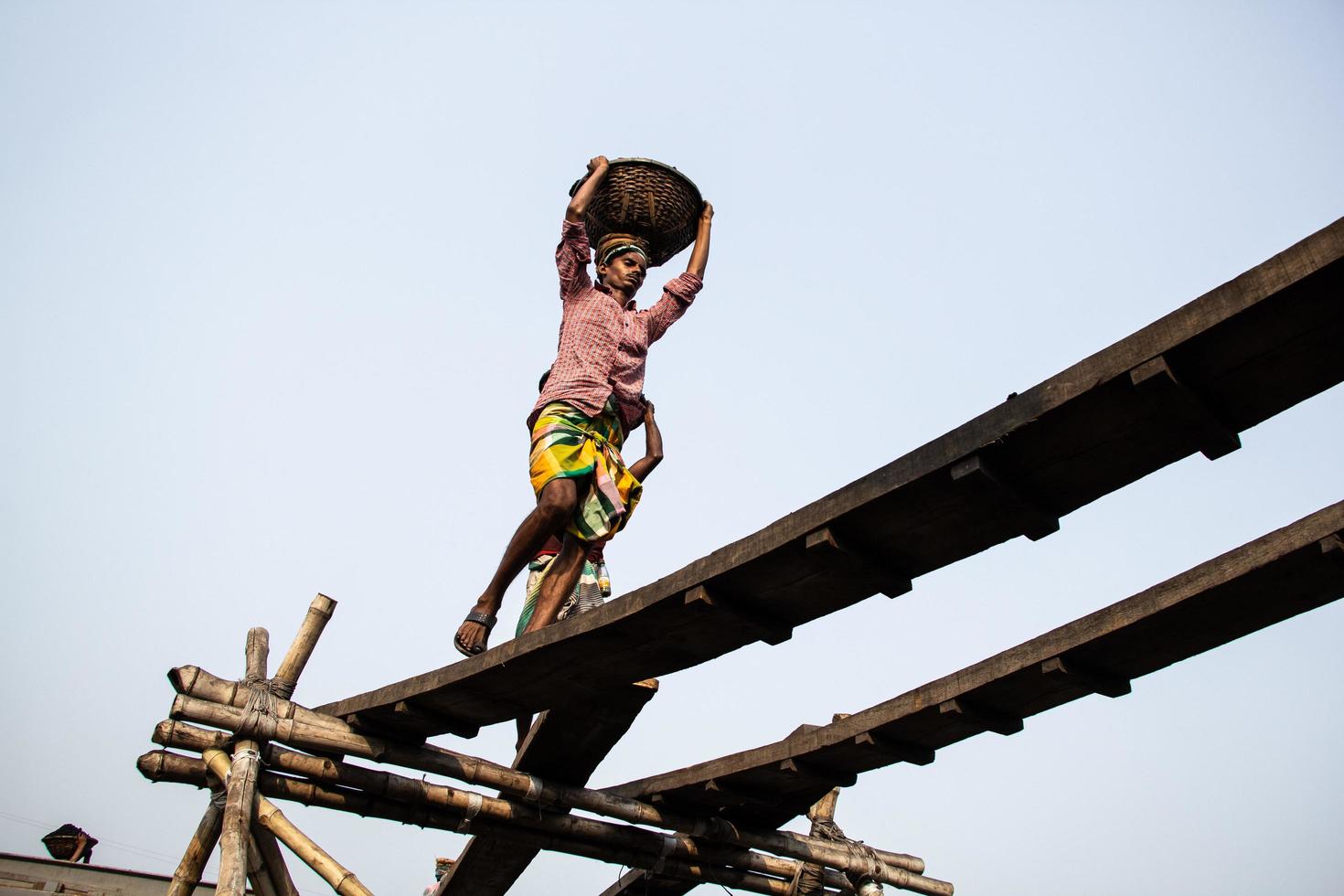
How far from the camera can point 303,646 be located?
229 inches

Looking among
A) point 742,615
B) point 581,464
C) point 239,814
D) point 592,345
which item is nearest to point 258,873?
point 239,814

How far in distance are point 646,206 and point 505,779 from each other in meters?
3.13

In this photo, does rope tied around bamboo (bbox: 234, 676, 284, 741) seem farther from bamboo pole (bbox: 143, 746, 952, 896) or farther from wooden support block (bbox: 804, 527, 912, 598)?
wooden support block (bbox: 804, 527, 912, 598)

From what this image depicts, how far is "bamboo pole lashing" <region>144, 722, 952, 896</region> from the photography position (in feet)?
18.3

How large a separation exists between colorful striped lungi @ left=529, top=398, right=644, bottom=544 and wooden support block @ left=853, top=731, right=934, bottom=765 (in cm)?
161

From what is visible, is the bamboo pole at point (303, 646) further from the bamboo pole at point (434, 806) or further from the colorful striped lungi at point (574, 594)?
the colorful striped lungi at point (574, 594)

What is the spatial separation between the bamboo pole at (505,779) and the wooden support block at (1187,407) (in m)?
3.64

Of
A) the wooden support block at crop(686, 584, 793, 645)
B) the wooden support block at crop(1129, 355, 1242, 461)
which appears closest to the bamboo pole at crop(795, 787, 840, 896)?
the wooden support block at crop(686, 584, 793, 645)

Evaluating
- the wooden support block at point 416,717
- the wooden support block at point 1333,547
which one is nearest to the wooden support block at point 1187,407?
the wooden support block at point 1333,547

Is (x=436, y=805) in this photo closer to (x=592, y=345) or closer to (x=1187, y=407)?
(x=592, y=345)

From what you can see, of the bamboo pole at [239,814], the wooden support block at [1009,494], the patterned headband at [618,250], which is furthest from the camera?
the patterned headband at [618,250]

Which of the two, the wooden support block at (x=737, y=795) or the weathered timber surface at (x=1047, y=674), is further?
the wooden support block at (x=737, y=795)

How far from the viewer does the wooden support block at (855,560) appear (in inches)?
173

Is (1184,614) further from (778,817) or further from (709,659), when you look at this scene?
(778,817)
